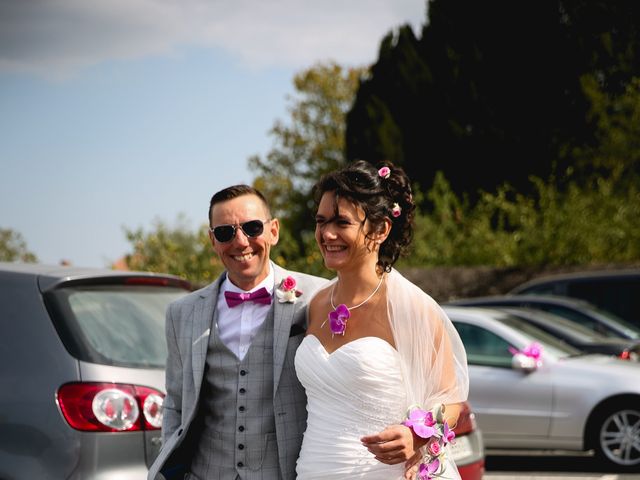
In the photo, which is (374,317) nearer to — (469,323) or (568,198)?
(469,323)

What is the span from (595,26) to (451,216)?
892cm

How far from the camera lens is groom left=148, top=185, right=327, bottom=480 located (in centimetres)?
355

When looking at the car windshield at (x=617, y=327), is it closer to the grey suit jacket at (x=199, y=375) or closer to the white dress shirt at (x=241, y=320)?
the grey suit jacket at (x=199, y=375)

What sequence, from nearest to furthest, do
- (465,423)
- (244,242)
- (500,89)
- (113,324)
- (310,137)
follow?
(244,242), (113,324), (465,423), (500,89), (310,137)

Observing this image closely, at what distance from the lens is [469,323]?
9.90m

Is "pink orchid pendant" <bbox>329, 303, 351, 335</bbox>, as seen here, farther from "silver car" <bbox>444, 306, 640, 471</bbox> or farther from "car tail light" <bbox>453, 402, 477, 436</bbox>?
"silver car" <bbox>444, 306, 640, 471</bbox>

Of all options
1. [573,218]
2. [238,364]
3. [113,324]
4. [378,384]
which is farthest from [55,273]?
[573,218]

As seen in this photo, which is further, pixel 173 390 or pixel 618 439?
pixel 618 439

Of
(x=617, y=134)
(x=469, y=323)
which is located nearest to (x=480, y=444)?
(x=469, y=323)

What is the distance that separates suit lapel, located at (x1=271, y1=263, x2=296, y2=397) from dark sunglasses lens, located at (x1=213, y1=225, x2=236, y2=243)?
0.30 m

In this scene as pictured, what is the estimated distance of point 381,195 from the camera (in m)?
3.55

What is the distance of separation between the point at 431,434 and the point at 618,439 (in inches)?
264

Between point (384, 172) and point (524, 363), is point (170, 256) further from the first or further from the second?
point (384, 172)

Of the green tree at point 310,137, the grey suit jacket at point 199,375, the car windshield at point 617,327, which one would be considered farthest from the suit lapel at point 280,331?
the green tree at point 310,137
